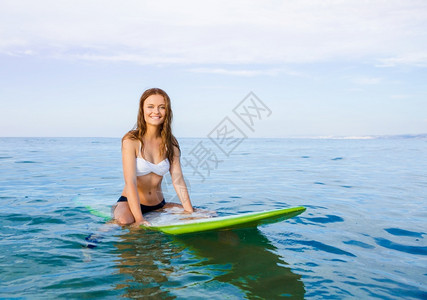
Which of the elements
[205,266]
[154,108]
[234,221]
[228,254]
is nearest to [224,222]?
[234,221]

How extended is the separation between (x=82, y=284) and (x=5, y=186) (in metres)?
5.61

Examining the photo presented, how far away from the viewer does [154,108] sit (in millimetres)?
4305

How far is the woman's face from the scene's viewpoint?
4.30 metres

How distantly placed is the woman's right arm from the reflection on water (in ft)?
0.73

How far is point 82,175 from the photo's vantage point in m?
9.67

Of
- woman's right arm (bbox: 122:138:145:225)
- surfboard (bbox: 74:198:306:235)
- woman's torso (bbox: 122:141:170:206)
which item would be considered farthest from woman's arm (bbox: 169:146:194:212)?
woman's right arm (bbox: 122:138:145:225)

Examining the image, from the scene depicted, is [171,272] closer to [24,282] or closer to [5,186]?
[24,282]

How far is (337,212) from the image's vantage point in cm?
539

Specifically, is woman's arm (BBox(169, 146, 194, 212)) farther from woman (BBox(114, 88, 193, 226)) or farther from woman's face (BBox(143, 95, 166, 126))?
woman's face (BBox(143, 95, 166, 126))

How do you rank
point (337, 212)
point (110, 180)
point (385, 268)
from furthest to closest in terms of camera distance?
point (110, 180)
point (337, 212)
point (385, 268)

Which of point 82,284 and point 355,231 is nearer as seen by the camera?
point 82,284

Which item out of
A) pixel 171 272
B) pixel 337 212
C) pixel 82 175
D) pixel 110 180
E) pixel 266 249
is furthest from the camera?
pixel 82 175

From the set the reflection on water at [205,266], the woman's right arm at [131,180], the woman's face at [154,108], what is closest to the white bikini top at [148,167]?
the woman's right arm at [131,180]

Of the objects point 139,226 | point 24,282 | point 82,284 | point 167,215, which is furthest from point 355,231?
A: point 24,282
